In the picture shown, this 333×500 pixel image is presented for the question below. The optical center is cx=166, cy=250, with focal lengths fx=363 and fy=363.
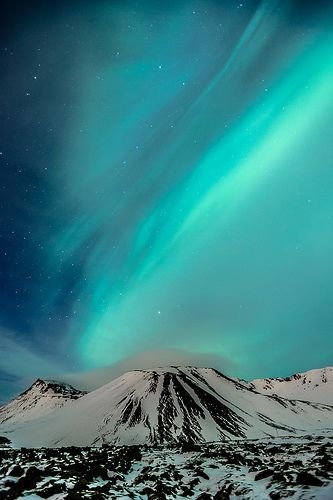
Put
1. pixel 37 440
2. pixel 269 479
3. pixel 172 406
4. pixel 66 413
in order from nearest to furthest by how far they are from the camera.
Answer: pixel 269 479, pixel 37 440, pixel 172 406, pixel 66 413

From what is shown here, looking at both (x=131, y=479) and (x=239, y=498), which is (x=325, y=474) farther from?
(x=131, y=479)

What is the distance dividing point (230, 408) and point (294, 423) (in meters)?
38.4

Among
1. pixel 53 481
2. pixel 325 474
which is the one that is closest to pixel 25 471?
pixel 53 481

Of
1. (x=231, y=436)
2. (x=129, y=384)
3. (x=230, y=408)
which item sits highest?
(x=129, y=384)

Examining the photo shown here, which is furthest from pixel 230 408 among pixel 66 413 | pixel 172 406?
pixel 66 413

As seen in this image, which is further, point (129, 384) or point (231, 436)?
point (129, 384)

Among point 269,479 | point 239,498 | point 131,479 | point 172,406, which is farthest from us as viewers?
point 172,406

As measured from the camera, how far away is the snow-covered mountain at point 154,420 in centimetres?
13462

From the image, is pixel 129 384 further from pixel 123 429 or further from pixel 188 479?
pixel 188 479

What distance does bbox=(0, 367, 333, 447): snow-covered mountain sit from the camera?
13462 centimetres

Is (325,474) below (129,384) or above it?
below

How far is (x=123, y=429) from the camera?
14075 cm

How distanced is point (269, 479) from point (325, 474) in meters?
2.57

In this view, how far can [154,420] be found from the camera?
151750mm
